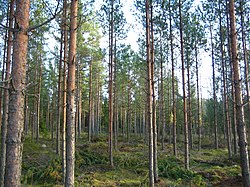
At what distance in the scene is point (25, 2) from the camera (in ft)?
12.6

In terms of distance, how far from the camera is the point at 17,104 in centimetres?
354

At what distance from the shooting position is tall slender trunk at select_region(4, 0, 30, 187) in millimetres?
3350

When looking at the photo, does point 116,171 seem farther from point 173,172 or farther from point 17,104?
point 17,104

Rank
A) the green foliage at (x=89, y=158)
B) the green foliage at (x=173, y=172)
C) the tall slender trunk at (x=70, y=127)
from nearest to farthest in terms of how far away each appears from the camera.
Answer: the tall slender trunk at (x=70, y=127) → the green foliage at (x=173, y=172) → the green foliage at (x=89, y=158)

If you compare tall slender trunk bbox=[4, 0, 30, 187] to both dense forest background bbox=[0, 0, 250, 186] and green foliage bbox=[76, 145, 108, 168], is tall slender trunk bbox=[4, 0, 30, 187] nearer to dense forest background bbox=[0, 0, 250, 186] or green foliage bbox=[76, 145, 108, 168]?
dense forest background bbox=[0, 0, 250, 186]

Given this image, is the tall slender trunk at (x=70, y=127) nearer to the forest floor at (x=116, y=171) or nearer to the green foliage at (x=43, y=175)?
the forest floor at (x=116, y=171)

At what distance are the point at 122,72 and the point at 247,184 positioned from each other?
18.1m

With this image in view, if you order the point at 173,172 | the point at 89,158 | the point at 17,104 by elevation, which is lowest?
the point at 173,172

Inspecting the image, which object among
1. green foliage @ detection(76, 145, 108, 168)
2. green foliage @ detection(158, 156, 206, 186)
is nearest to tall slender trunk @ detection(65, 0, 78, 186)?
green foliage @ detection(158, 156, 206, 186)

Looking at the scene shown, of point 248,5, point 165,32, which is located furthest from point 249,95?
point 165,32

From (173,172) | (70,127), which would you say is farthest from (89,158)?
(70,127)

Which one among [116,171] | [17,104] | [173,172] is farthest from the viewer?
[116,171]

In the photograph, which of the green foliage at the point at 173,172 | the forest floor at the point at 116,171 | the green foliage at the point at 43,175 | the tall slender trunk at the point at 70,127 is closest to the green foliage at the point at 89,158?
the forest floor at the point at 116,171

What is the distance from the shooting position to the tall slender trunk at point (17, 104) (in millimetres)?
3350
